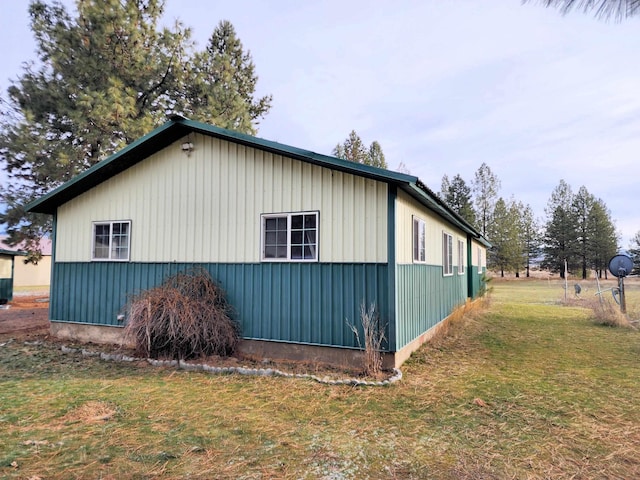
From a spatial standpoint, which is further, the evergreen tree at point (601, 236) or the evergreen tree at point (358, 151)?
the evergreen tree at point (601, 236)

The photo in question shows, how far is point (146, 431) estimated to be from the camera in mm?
3857

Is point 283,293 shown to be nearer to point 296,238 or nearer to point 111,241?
point 296,238

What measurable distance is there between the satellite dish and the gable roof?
724cm

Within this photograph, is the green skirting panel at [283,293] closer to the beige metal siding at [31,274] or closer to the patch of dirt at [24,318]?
the patch of dirt at [24,318]

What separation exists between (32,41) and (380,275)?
1470cm

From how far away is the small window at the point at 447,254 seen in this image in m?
10.1

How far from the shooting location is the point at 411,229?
6949 mm

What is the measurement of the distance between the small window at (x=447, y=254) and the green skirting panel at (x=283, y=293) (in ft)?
15.2

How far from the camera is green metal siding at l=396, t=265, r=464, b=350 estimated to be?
6.23 m

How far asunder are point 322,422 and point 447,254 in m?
7.52

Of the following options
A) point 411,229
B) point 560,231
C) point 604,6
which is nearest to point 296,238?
point 411,229

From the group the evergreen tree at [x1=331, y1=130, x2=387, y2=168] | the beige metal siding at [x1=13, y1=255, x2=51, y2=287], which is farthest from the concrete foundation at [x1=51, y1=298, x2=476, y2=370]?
the evergreen tree at [x1=331, y1=130, x2=387, y2=168]

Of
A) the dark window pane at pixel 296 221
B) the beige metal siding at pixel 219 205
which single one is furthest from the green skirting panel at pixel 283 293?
the dark window pane at pixel 296 221

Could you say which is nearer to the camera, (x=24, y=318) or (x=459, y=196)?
(x=24, y=318)
